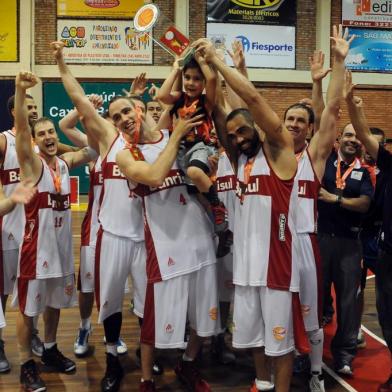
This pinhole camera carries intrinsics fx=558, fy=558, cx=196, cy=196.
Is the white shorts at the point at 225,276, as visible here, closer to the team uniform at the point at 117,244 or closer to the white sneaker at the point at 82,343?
the team uniform at the point at 117,244

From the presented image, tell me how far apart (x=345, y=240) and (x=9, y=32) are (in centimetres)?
1423

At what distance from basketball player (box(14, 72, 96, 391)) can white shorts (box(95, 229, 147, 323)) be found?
0.40 meters

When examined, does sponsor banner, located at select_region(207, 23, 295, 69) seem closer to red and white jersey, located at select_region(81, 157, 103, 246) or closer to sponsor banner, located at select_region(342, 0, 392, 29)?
sponsor banner, located at select_region(342, 0, 392, 29)

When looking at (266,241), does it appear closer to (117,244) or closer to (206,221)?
(206,221)

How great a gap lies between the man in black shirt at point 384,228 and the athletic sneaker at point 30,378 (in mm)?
2576

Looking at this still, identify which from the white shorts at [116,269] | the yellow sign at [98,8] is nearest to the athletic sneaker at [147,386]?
the white shorts at [116,269]

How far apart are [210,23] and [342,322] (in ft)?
43.7

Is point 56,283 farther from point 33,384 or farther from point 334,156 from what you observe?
point 334,156

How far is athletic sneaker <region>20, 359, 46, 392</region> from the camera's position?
13.8ft

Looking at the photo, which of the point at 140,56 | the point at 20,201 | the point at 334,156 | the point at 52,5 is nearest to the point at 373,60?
the point at 140,56

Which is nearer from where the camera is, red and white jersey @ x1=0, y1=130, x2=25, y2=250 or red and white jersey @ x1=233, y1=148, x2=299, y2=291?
red and white jersey @ x1=233, y1=148, x2=299, y2=291

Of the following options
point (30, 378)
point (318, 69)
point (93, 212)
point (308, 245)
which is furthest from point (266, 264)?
point (30, 378)

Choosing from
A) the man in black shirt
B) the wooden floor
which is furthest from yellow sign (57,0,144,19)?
the man in black shirt

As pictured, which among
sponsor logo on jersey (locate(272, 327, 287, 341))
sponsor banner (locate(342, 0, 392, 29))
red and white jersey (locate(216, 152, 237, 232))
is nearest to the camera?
sponsor logo on jersey (locate(272, 327, 287, 341))
